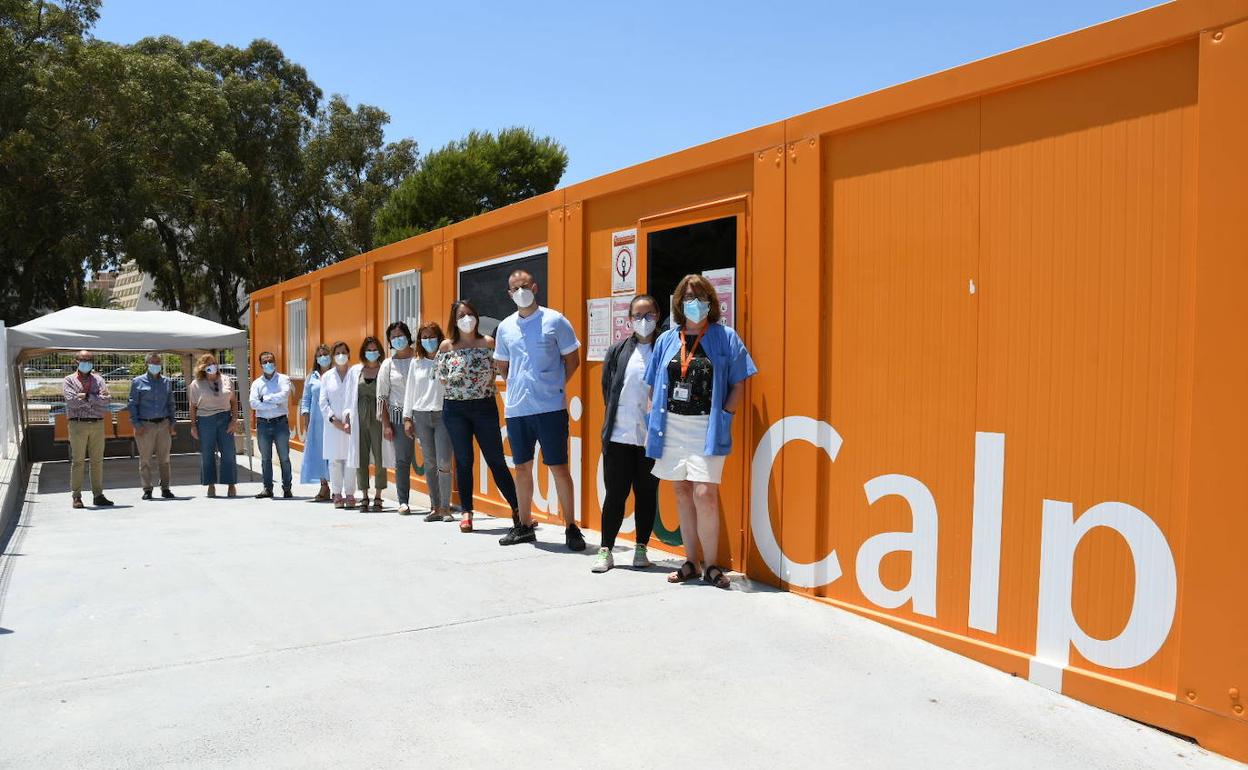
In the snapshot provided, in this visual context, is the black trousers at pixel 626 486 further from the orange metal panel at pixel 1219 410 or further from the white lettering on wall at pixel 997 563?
the orange metal panel at pixel 1219 410

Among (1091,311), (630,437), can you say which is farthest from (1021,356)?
(630,437)

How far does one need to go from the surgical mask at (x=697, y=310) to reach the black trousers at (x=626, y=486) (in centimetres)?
110

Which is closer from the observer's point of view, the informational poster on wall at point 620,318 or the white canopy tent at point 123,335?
the informational poster on wall at point 620,318

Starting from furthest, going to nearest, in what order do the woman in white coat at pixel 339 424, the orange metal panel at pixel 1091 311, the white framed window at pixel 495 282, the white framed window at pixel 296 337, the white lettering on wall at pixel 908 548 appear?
1. the white framed window at pixel 296 337
2. the woman in white coat at pixel 339 424
3. the white framed window at pixel 495 282
4. the white lettering on wall at pixel 908 548
5. the orange metal panel at pixel 1091 311

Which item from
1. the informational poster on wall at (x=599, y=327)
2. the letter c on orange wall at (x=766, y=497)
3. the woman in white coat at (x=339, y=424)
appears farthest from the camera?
the woman in white coat at (x=339, y=424)

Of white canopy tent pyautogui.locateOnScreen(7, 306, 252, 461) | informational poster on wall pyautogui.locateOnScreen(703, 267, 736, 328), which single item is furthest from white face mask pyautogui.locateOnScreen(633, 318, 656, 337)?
white canopy tent pyautogui.locateOnScreen(7, 306, 252, 461)

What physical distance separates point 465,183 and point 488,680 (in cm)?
3577

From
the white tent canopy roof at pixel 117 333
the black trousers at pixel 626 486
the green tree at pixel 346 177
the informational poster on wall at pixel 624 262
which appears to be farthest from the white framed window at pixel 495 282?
the green tree at pixel 346 177

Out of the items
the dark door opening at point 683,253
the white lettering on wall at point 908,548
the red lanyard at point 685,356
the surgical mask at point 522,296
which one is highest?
the dark door opening at point 683,253

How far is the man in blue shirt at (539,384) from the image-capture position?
6.60 meters

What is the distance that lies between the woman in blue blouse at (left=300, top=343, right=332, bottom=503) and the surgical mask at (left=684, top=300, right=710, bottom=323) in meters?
6.35

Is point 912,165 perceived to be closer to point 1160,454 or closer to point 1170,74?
point 1170,74

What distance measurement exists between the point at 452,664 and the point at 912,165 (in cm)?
332

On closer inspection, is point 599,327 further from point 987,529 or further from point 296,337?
point 296,337
